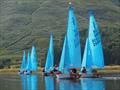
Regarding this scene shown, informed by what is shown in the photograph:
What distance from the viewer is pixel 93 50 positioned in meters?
63.4

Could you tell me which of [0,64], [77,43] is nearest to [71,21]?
[77,43]

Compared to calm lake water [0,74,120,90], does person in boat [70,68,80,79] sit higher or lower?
higher

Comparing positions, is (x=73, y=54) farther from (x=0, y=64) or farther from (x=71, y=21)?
(x=0, y=64)

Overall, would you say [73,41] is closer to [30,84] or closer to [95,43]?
[95,43]

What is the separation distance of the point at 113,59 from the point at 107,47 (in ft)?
30.0

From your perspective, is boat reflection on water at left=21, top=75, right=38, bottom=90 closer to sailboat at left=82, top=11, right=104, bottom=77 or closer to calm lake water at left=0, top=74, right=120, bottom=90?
calm lake water at left=0, top=74, right=120, bottom=90

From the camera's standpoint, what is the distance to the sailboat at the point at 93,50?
6181 centimetres

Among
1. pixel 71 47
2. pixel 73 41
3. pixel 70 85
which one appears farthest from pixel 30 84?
pixel 73 41

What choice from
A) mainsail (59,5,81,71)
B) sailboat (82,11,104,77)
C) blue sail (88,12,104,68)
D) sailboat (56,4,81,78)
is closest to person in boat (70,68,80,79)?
sailboat (56,4,81,78)

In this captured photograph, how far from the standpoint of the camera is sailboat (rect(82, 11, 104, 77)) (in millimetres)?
61812

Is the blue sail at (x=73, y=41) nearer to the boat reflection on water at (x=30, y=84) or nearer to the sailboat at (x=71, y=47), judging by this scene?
the sailboat at (x=71, y=47)

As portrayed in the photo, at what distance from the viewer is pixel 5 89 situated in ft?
139

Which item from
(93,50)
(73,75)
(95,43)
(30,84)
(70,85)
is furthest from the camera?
Answer: (93,50)

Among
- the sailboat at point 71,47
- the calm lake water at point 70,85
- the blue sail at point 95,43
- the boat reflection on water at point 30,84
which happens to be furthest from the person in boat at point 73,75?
the boat reflection on water at point 30,84
